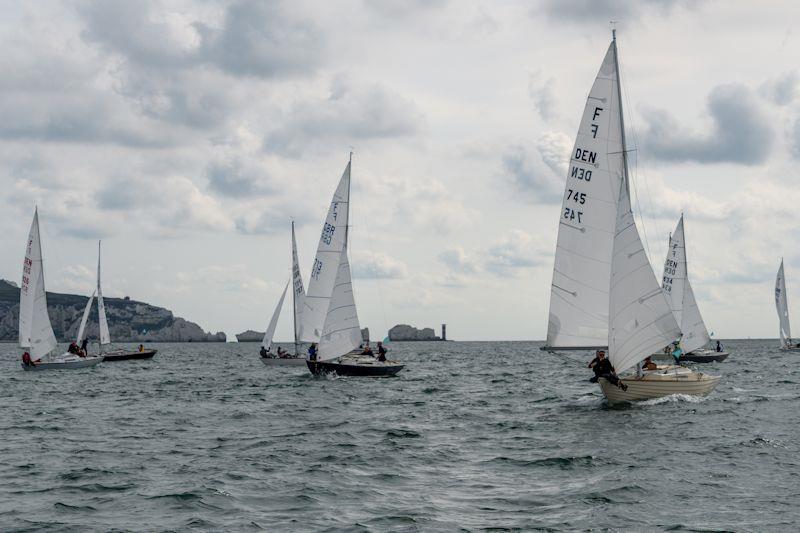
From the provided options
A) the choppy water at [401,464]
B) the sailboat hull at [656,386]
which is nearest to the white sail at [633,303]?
the sailboat hull at [656,386]

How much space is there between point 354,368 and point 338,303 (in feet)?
12.1

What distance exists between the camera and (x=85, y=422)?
2923cm

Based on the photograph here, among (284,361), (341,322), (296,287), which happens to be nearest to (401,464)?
(341,322)

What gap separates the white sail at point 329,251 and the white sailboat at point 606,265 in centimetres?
2140

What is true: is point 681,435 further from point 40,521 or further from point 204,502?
point 40,521

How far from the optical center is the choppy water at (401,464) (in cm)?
1519

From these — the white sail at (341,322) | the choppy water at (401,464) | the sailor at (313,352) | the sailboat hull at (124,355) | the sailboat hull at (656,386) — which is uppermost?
the white sail at (341,322)

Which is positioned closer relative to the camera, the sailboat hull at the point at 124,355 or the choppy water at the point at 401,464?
the choppy water at the point at 401,464

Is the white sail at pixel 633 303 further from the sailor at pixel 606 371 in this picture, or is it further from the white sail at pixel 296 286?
the white sail at pixel 296 286

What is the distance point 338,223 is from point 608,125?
2386 cm

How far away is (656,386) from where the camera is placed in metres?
29.8

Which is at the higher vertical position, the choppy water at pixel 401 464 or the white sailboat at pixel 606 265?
the white sailboat at pixel 606 265

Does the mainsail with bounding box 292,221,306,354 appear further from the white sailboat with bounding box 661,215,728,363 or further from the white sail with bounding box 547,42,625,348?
the white sail with bounding box 547,42,625,348

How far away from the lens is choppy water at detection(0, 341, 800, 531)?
15.2m
